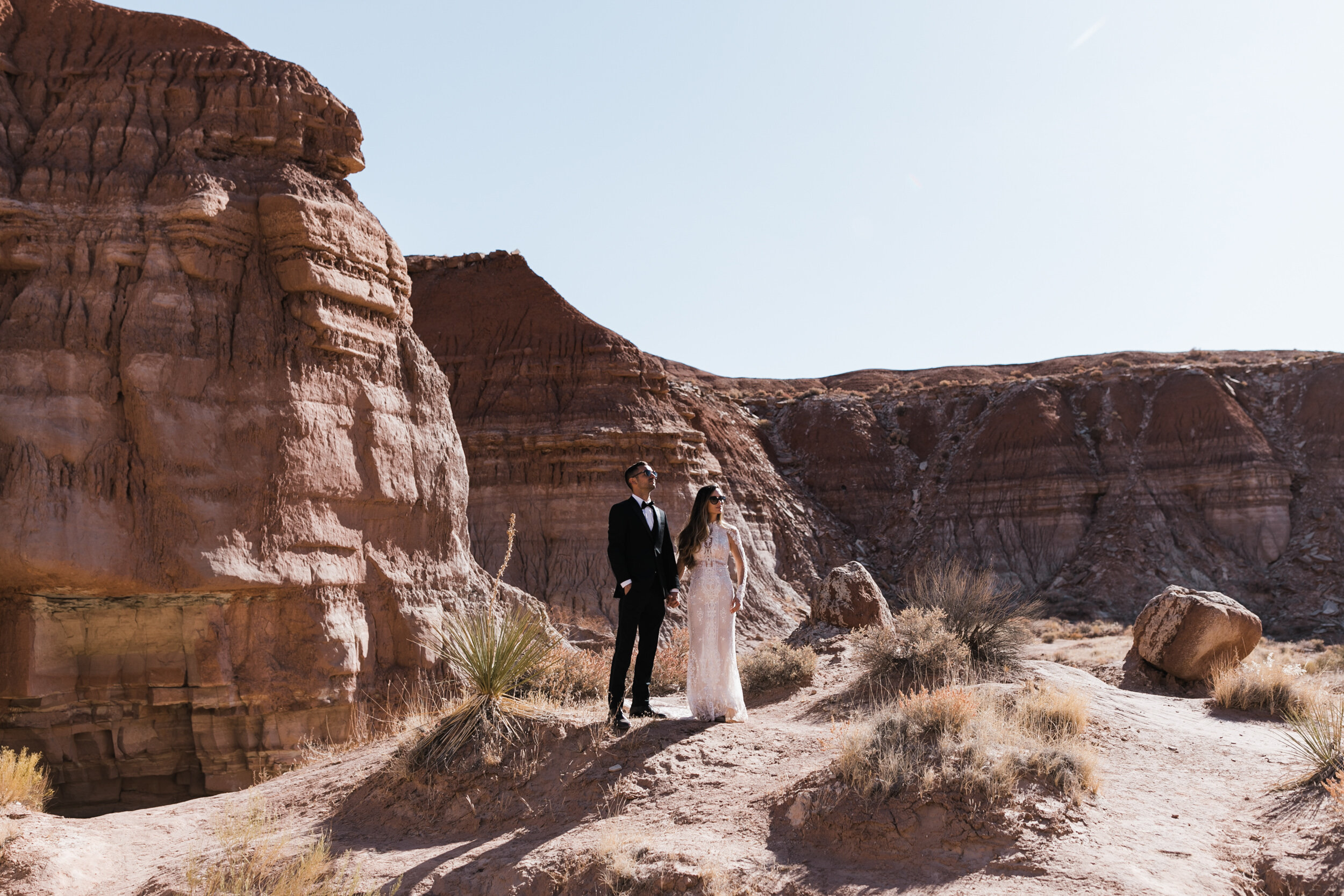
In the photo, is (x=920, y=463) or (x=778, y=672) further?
(x=920, y=463)

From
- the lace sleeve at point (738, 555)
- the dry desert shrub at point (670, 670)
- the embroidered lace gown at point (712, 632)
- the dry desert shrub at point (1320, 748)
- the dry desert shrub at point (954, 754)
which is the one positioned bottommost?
the dry desert shrub at point (670, 670)

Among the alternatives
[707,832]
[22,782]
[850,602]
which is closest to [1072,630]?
[850,602]

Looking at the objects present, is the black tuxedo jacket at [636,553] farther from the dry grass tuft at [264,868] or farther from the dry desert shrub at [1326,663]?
the dry desert shrub at [1326,663]

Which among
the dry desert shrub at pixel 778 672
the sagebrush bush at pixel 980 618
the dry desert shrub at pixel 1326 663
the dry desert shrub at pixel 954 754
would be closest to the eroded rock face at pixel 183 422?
the dry desert shrub at pixel 778 672

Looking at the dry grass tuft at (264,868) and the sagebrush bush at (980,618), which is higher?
the sagebrush bush at (980,618)

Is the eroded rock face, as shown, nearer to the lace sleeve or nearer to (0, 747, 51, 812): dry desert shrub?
(0, 747, 51, 812): dry desert shrub

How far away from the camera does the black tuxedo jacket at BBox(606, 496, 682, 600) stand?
734cm

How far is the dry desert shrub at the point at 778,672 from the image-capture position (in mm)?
12320

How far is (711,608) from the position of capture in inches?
304

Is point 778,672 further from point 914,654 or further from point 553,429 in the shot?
point 553,429

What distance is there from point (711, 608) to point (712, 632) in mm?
194

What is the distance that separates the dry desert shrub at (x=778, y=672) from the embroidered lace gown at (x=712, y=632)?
4.59 meters

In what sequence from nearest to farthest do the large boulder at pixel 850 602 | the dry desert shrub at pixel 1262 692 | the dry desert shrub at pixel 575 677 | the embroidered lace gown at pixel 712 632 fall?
the embroidered lace gown at pixel 712 632 → the dry desert shrub at pixel 575 677 → the dry desert shrub at pixel 1262 692 → the large boulder at pixel 850 602

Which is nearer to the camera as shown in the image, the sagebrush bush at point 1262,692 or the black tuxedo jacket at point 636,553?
the black tuxedo jacket at point 636,553
